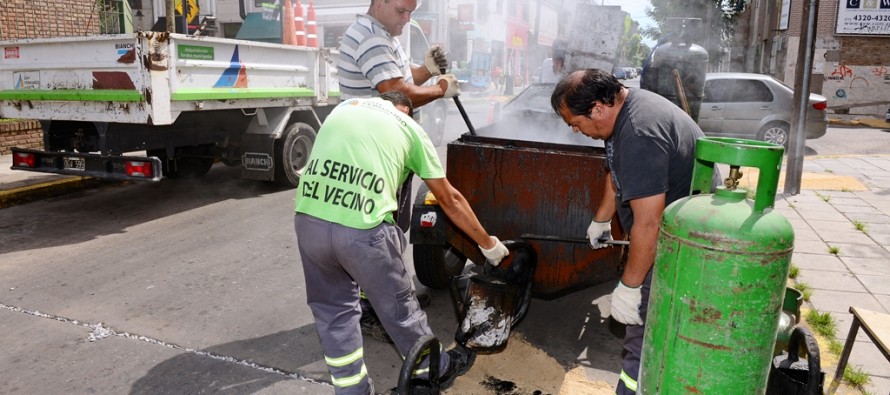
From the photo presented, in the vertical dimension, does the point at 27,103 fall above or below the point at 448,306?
above

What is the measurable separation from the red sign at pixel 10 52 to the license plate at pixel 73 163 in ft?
4.10

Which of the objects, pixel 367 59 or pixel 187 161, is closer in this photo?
pixel 367 59

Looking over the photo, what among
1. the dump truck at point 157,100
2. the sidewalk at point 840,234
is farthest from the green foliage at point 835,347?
the dump truck at point 157,100

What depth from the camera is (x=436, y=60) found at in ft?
13.2

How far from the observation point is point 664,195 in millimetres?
2428

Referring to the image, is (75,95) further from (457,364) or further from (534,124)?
(457,364)

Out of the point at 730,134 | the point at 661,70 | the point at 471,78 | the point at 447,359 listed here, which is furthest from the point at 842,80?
the point at 447,359

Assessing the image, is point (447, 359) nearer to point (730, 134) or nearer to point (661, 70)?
point (661, 70)

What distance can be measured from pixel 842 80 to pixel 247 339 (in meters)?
22.9

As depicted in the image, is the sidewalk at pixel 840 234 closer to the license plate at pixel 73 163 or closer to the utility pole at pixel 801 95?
the utility pole at pixel 801 95

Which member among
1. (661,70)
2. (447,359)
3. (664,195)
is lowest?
(447,359)

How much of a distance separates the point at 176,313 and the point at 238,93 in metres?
3.08

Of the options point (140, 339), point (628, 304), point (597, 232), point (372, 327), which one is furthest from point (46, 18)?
point (628, 304)

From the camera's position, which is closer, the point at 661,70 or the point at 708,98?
the point at 661,70
